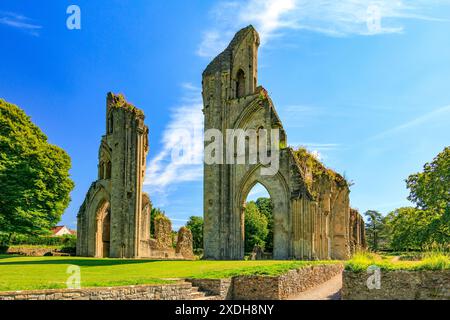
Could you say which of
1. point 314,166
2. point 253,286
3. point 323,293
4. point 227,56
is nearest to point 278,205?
point 314,166

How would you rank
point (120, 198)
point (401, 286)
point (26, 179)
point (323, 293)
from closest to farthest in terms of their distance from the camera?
point (401, 286)
point (323, 293)
point (26, 179)
point (120, 198)

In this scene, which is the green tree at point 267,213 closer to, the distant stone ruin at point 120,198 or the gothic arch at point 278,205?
the distant stone ruin at point 120,198

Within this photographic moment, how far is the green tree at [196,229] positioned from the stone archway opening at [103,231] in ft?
87.2

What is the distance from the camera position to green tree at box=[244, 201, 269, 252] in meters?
58.0

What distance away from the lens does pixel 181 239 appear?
149 ft

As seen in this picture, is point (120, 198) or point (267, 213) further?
point (267, 213)

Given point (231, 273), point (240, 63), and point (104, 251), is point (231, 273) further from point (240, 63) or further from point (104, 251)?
point (104, 251)

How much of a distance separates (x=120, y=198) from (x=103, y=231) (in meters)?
5.43

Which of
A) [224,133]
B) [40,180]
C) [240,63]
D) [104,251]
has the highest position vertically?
[240,63]

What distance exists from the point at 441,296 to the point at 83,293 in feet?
30.3

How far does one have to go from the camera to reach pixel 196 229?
68.6 m

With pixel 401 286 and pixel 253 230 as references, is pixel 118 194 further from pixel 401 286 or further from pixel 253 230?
pixel 401 286
